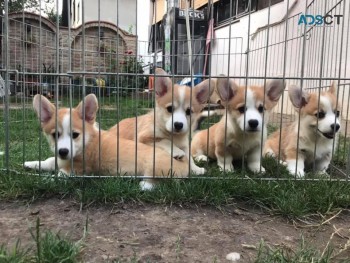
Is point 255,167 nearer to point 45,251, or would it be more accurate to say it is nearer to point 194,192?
point 194,192

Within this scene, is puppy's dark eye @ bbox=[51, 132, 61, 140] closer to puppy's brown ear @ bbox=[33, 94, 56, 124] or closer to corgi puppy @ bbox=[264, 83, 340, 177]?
puppy's brown ear @ bbox=[33, 94, 56, 124]

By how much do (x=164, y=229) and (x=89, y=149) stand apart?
2.80 feet

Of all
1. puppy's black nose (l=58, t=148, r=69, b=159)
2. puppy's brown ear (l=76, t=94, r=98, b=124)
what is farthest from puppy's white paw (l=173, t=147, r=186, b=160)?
puppy's black nose (l=58, t=148, r=69, b=159)

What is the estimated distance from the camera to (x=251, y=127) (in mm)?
2527

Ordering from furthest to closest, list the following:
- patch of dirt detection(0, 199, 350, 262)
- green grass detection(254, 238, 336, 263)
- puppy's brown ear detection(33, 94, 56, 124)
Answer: puppy's brown ear detection(33, 94, 56, 124), patch of dirt detection(0, 199, 350, 262), green grass detection(254, 238, 336, 263)

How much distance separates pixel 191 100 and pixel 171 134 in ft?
0.97

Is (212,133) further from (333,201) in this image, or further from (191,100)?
(333,201)

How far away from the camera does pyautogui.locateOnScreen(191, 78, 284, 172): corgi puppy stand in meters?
2.56

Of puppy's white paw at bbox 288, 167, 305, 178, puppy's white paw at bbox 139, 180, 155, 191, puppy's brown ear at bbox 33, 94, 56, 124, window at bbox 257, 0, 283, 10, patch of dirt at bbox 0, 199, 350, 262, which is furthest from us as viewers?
window at bbox 257, 0, 283, 10

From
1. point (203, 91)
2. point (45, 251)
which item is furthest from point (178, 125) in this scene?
point (45, 251)

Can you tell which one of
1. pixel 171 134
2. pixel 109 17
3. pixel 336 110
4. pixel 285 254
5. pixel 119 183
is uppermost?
pixel 109 17

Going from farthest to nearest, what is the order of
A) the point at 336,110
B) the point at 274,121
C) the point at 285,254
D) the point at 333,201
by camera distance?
the point at 274,121 < the point at 336,110 < the point at 333,201 < the point at 285,254

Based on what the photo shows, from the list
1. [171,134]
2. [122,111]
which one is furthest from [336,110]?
[122,111]

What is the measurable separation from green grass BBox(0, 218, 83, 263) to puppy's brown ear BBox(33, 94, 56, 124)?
40.2 inches
